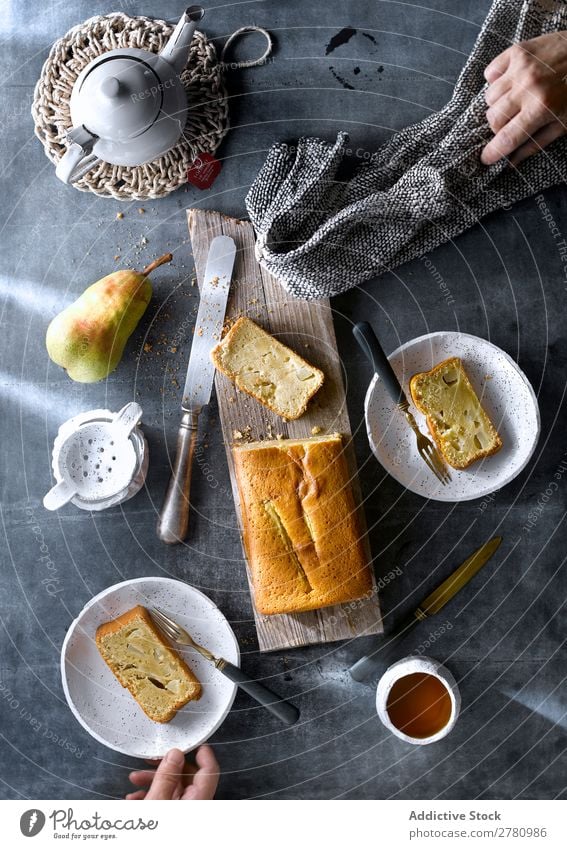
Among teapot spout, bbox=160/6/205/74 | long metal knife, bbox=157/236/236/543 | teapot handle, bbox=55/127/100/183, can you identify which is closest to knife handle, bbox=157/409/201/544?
long metal knife, bbox=157/236/236/543

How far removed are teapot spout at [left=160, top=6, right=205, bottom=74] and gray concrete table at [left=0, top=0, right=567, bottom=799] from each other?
13 centimetres

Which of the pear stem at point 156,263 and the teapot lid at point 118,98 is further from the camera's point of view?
the pear stem at point 156,263

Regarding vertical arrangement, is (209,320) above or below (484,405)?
above

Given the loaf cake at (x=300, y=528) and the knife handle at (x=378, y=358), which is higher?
the knife handle at (x=378, y=358)

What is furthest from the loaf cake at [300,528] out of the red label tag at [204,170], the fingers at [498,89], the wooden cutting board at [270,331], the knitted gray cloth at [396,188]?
the fingers at [498,89]

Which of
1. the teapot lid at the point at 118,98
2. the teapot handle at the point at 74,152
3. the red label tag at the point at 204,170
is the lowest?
the red label tag at the point at 204,170

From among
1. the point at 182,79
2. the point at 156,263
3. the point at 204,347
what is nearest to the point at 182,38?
the point at 182,79

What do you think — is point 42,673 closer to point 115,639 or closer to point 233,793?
point 115,639

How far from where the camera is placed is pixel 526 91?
949mm

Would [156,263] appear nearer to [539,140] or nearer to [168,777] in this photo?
[539,140]

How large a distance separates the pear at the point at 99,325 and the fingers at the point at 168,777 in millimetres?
517

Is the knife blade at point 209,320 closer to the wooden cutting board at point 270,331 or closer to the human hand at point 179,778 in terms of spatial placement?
the wooden cutting board at point 270,331

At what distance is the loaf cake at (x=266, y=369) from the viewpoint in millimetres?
993

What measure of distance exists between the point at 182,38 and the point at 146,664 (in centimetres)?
81
